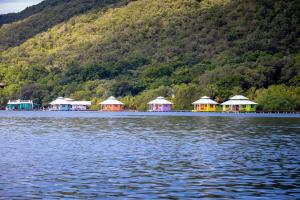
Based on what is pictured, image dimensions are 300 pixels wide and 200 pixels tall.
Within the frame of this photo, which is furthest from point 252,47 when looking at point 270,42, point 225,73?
point 225,73

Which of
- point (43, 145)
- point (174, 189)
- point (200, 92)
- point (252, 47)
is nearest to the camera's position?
point (174, 189)

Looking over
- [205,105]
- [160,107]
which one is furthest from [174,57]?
[205,105]

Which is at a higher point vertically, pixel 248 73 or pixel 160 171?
pixel 248 73

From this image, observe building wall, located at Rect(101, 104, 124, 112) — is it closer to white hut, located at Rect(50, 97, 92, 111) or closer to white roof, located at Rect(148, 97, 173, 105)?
white hut, located at Rect(50, 97, 92, 111)

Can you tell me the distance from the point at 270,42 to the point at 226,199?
449ft

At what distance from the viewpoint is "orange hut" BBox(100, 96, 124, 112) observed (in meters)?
121

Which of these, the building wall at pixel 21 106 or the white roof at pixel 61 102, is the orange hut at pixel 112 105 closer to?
the white roof at pixel 61 102

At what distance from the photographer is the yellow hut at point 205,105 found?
4269 inches

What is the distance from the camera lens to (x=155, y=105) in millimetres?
117438

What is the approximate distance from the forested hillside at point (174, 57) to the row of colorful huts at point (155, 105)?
→ 210 centimetres

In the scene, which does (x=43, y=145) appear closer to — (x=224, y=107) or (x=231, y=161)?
(x=231, y=161)

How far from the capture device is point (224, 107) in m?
113

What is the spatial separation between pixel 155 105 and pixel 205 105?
10.7 metres

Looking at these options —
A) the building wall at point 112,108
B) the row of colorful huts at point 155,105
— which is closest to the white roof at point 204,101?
the row of colorful huts at point 155,105
